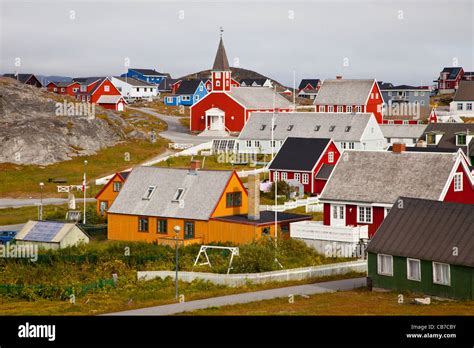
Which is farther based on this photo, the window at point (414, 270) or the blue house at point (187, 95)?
the blue house at point (187, 95)

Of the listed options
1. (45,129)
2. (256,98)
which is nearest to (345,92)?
(256,98)

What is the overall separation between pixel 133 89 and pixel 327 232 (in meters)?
95.1

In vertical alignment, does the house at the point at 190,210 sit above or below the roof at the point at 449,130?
below

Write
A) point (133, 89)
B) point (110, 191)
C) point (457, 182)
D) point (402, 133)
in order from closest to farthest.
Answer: point (457, 182)
point (110, 191)
point (402, 133)
point (133, 89)

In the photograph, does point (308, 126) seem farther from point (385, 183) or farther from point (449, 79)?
point (449, 79)

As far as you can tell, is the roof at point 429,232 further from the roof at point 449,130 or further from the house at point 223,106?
the house at point 223,106

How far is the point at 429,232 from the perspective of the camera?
36.6m

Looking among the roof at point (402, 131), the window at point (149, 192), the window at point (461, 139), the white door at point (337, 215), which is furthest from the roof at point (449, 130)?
the window at point (149, 192)

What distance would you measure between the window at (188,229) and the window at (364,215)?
364 inches

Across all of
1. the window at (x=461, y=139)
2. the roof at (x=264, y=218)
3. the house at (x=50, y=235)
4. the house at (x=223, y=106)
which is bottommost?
the house at (x=50, y=235)

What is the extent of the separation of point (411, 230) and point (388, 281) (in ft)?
7.49

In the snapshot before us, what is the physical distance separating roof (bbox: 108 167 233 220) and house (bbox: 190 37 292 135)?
4359 centimetres

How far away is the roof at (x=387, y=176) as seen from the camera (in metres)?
48.9
